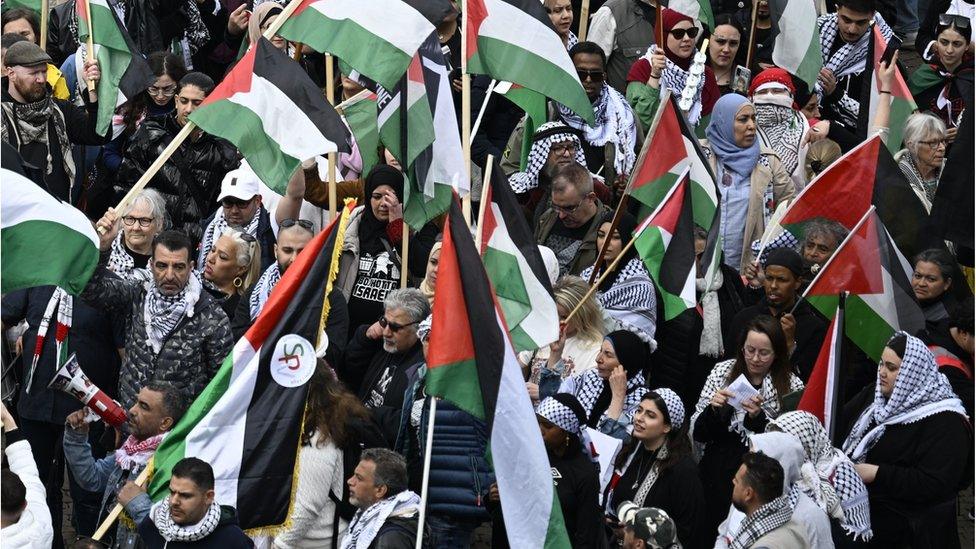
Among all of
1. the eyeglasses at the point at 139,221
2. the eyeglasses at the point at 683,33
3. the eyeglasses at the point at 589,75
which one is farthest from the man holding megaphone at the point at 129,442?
the eyeglasses at the point at 683,33

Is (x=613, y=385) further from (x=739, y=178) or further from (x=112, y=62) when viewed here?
(x=112, y=62)

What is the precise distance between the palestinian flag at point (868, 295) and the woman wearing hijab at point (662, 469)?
4.37 feet

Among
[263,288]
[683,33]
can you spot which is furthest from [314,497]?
[683,33]

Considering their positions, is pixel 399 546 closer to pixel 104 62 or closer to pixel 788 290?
pixel 788 290

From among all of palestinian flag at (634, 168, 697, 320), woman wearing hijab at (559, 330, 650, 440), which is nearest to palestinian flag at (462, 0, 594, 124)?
palestinian flag at (634, 168, 697, 320)

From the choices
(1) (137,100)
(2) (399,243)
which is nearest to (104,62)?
(1) (137,100)

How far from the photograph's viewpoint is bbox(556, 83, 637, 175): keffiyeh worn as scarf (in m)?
13.8

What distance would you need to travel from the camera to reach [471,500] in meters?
10.4

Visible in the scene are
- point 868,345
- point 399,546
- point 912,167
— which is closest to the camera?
point 399,546

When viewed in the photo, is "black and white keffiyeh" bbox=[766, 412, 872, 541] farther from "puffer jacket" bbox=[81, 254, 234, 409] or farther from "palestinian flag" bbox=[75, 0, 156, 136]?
"palestinian flag" bbox=[75, 0, 156, 136]

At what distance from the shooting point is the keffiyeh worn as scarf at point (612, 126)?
13.8 m

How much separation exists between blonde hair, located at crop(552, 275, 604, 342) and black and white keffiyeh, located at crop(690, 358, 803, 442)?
77 cm

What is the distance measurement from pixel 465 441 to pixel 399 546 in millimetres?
906

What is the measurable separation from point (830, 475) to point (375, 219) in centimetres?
355
